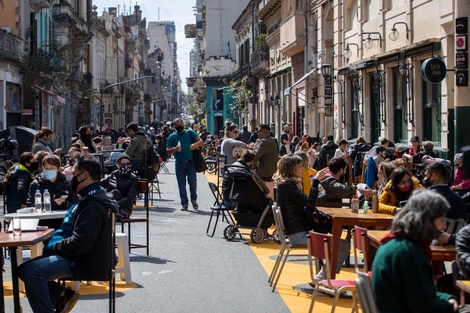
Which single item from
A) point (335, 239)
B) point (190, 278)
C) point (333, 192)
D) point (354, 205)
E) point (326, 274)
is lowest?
point (190, 278)

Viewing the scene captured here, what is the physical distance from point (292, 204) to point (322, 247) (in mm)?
2731

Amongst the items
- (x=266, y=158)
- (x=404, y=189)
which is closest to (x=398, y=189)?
(x=404, y=189)

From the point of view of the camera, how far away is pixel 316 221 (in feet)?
37.0

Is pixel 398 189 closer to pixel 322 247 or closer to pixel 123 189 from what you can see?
pixel 322 247

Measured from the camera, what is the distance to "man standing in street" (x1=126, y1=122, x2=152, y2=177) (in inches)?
823

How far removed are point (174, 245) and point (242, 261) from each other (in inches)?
77.9

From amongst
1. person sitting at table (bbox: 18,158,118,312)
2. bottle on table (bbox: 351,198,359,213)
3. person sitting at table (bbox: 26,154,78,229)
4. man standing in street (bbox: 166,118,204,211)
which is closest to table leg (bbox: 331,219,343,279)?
bottle on table (bbox: 351,198,359,213)

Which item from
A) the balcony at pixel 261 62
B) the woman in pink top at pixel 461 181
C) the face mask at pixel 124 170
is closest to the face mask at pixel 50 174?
the face mask at pixel 124 170

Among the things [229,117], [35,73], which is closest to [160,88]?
[229,117]

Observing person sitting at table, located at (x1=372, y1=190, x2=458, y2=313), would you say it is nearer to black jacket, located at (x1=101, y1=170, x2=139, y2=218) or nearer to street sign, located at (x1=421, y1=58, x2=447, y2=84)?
black jacket, located at (x1=101, y1=170, x2=139, y2=218)

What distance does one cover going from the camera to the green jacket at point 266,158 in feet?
57.7

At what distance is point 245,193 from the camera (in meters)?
14.8

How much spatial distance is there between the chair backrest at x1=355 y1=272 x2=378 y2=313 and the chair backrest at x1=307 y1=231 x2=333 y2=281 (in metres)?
2.44

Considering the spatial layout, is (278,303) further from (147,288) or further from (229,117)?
(229,117)
